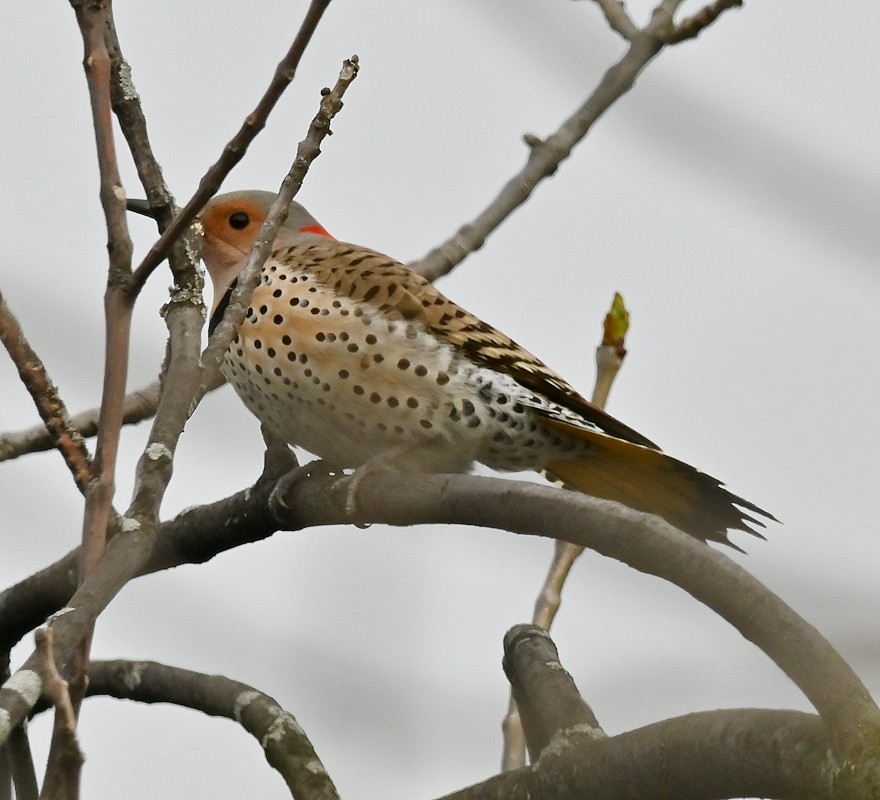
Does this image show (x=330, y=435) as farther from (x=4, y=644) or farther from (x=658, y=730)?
(x=658, y=730)

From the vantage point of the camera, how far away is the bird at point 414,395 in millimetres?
3949

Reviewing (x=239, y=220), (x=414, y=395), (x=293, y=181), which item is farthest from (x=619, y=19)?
(x=293, y=181)

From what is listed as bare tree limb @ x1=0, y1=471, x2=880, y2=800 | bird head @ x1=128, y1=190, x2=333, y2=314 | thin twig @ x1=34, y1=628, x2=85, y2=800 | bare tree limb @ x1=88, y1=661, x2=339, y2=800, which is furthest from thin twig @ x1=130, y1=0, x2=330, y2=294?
bird head @ x1=128, y1=190, x2=333, y2=314

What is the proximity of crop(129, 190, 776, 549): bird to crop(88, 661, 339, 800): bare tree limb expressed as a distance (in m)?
0.99

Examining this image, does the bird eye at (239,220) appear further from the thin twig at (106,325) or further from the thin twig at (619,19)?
the thin twig at (106,325)

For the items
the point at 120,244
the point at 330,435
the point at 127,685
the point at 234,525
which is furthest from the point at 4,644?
the point at 120,244

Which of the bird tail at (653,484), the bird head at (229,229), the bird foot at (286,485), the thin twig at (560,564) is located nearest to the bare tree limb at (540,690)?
the thin twig at (560,564)

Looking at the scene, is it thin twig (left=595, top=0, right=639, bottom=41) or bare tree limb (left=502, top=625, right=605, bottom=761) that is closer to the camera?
bare tree limb (left=502, top=625, right=605, bottom=761)

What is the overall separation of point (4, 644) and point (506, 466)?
1.61m

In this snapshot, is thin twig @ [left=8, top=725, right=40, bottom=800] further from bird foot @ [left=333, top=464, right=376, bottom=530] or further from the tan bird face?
the tan bird face

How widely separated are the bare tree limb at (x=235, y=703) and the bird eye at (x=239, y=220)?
2.13 m

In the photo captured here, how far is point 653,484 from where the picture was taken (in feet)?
12.8

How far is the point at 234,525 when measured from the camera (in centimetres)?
326

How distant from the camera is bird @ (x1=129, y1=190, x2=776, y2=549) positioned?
395cm
